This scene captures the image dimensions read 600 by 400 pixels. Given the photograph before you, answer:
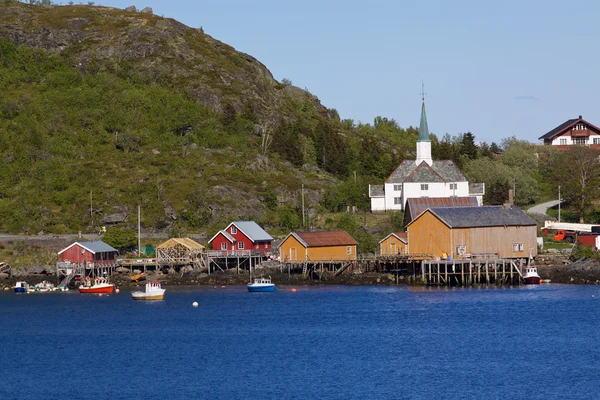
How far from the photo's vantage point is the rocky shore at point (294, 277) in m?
86.2

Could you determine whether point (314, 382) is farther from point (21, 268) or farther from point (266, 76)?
point (266, 76)

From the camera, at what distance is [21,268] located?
9650 cm

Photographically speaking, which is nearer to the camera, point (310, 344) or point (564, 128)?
point (310, 344)

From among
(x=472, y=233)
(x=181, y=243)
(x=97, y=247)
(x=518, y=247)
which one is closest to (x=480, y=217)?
(x=472, y=233)

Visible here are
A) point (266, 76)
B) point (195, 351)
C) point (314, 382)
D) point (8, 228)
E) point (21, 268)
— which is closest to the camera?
point (314, 382)

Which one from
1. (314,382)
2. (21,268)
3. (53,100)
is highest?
(53,100)

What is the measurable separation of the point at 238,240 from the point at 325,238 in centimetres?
840

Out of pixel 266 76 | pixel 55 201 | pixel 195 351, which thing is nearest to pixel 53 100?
pixel 55 201

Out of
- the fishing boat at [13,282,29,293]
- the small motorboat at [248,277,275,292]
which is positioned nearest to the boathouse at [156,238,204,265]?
the small motorboat at [248,277,275,292]

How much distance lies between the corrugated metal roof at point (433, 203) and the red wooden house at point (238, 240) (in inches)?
539

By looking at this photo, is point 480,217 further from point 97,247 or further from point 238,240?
point 97,247

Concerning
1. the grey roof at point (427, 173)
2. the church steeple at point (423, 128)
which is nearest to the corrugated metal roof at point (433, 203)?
the grey roof at point (427, 173)

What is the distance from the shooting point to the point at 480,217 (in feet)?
288

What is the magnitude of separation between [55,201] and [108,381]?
213 ft
